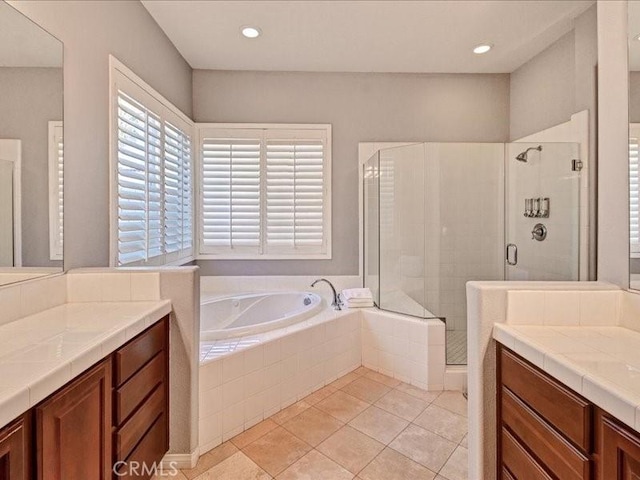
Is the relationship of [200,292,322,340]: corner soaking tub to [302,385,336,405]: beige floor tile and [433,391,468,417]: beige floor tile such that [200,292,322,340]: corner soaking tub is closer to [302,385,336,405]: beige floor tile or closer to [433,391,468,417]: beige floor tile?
[302,385,336,405]: beige floor tile

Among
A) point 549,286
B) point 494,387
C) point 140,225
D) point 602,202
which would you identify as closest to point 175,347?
point 140,225

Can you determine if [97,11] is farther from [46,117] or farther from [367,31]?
[367,31]

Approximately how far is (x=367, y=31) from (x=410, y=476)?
2.95m

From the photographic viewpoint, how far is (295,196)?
3.11 m

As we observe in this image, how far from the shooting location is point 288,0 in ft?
6.81

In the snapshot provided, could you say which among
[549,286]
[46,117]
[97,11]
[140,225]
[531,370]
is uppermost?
[97,11]

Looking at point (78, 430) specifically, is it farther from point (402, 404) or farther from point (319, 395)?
point (402, 404)

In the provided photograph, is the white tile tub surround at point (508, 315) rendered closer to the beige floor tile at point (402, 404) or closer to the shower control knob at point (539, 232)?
the beige floor tile at point (402, 404)

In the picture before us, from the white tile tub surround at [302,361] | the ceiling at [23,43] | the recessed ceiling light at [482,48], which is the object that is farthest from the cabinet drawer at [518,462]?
the recessed ceiling light at [482,48]

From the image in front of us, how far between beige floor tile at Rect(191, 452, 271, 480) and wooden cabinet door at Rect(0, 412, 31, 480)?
97 centimetres

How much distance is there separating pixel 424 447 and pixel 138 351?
1536 mm

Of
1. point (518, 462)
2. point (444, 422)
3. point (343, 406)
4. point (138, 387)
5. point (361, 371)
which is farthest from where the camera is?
point (361, 371)

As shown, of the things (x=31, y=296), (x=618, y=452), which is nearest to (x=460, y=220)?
(x=618, y=452)

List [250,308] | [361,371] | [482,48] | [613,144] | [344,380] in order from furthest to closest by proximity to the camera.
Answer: [250,308], [482,48], [361,371], [344,380], [613,144]
